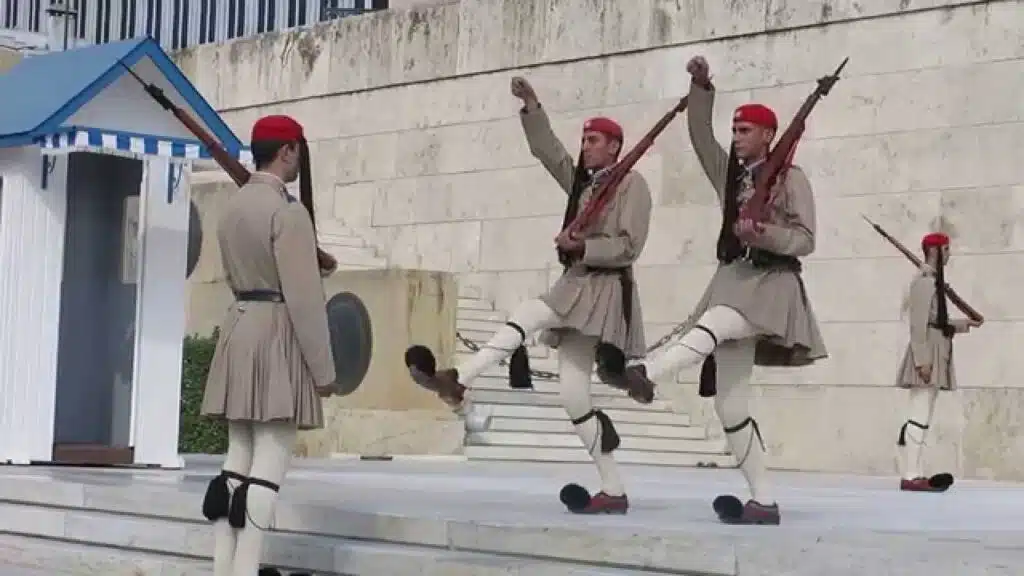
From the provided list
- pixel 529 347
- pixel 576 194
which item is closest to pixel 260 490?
pixel 576 194

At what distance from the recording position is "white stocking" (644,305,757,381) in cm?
718

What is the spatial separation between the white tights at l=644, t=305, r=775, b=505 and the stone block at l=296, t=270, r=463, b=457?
7.13m

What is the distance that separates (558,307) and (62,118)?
4104 millimetres

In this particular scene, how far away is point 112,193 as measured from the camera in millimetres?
11594

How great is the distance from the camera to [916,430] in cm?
1252

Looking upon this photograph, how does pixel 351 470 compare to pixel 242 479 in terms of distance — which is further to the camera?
pixel 351 470

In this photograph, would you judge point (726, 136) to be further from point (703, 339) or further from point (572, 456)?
point (703, 339)

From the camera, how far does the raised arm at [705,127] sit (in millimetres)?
7488

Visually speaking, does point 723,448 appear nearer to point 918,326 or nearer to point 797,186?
point 918,326

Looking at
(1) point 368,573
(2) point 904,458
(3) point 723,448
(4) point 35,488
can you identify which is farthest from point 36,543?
(3) point 723,448

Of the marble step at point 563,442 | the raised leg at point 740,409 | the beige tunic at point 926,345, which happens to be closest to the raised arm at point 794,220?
the raised leg at point 740,409

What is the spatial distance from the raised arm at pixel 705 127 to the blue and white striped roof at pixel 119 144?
171 inches

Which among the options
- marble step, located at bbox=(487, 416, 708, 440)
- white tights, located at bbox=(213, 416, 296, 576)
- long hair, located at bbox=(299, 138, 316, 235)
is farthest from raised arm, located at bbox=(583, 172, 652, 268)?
marble step, located at bbox=(487, 416, 708, 440)

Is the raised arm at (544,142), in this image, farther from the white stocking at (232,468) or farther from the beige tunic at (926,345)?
the beige tunic at (926,345)
